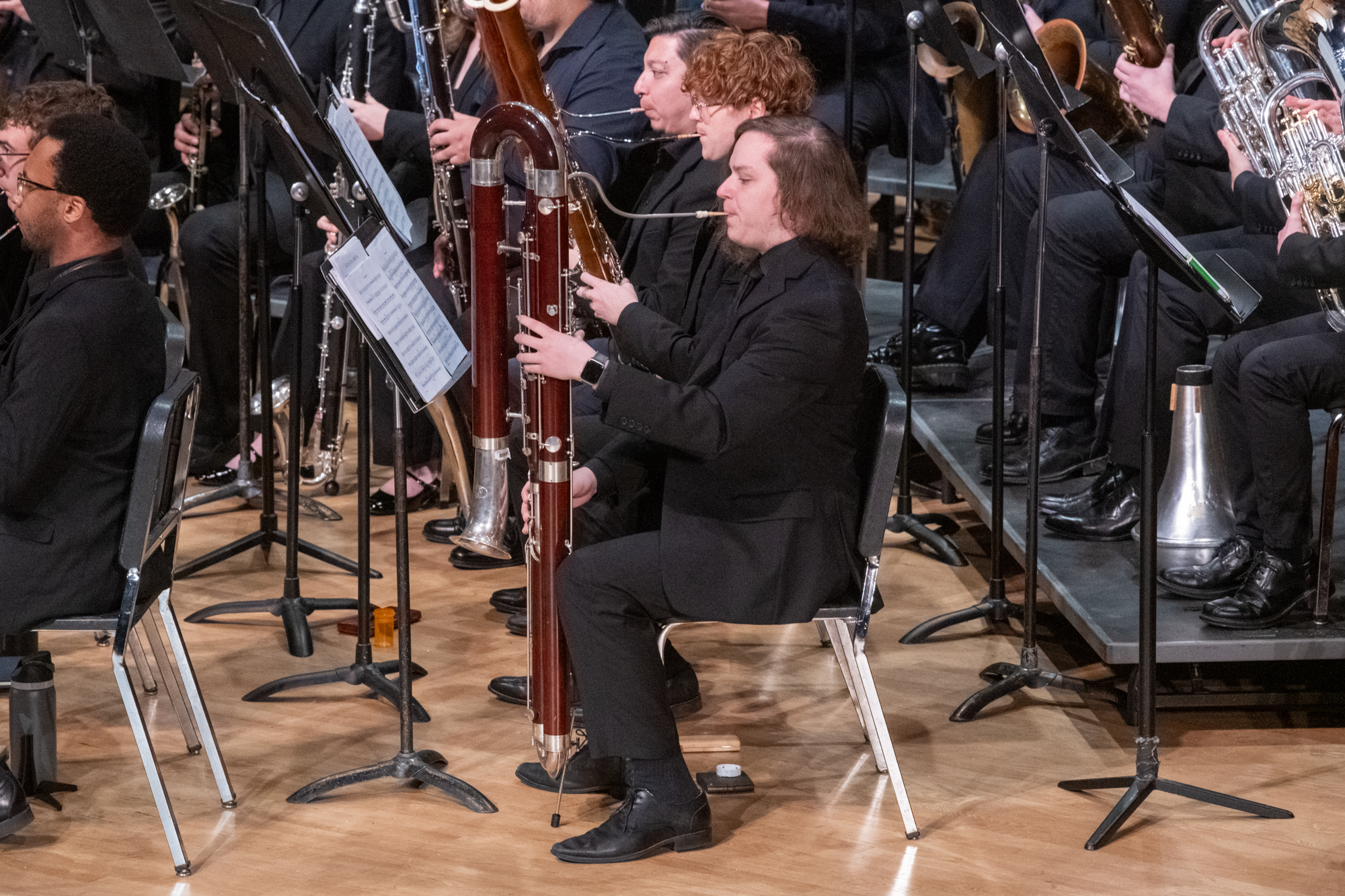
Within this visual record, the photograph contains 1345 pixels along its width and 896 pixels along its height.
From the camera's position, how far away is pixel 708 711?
3.55 metres

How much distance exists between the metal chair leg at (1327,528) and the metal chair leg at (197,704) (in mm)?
2239

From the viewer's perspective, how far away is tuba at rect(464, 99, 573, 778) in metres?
2.68

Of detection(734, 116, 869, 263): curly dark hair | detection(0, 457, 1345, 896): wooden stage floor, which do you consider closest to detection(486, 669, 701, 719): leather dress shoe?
detection(0, 457, 1345, 896): wooden stage floor

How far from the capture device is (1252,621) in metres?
3.29

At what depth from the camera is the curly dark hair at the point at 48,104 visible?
3.33 metres

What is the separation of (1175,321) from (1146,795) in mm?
1330

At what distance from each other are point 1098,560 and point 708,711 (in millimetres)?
974

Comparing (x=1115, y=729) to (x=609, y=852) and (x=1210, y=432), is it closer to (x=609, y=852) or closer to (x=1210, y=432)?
(x=1210, y=432)

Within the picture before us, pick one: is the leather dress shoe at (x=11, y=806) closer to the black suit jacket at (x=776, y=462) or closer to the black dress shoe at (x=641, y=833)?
the black dress shoe at (x=641, y=833)

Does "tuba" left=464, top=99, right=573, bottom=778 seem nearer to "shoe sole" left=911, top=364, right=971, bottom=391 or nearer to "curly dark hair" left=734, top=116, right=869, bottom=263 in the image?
"curly dark hair" left=734, top=116, right=869, bottom=263

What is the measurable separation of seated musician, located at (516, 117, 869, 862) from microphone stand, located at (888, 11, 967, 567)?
118 centimetres

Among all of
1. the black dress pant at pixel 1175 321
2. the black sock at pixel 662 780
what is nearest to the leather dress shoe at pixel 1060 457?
the black dress pant at pixel 1175 321

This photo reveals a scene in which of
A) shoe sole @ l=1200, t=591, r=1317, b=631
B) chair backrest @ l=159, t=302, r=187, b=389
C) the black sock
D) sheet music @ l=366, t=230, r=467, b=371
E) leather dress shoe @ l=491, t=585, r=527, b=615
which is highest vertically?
sheet music @ l=366, t=230, r=467, b=371

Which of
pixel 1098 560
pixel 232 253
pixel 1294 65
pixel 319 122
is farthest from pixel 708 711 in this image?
pixel 232 253
